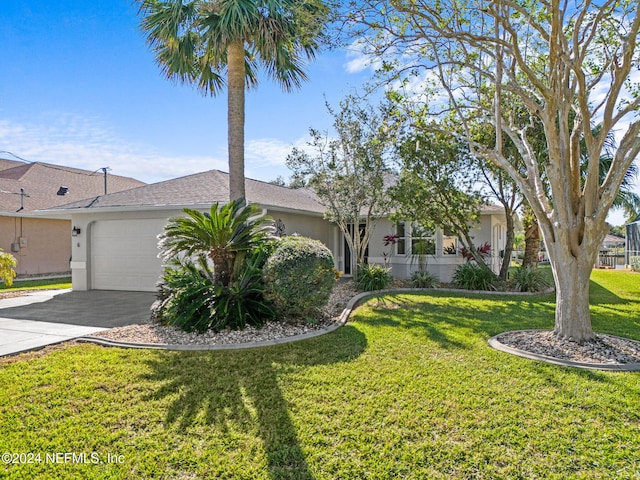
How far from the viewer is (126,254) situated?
44.6 feet

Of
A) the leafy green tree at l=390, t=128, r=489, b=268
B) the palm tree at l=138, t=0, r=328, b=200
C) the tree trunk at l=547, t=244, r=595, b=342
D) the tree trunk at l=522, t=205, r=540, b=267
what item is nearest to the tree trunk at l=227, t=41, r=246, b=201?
the palm tree at l=138, t=0, r=328, b=200

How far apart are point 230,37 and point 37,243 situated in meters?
16.2

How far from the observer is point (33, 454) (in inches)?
128

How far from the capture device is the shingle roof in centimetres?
1216

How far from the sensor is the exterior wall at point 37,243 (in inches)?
708

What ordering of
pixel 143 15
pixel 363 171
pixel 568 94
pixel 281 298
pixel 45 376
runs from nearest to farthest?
pixel 45 376, pixel 568 94, pixel 281 298, pixel 143 15, pixel 363 171

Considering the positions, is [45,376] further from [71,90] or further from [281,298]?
[71,90]

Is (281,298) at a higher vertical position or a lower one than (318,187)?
lower

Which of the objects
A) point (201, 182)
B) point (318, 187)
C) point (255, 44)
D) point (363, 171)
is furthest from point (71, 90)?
point (363, 171)

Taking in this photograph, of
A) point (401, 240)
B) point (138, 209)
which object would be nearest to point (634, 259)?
point (401, 240)

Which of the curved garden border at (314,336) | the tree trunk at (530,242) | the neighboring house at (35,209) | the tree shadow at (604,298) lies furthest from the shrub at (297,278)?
the neighboring house at (35,209)

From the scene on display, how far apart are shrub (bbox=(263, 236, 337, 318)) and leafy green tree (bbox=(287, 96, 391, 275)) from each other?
580cm

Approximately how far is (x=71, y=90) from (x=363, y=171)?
34.8 feet

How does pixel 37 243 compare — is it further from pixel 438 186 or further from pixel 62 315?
pixel 438 186
